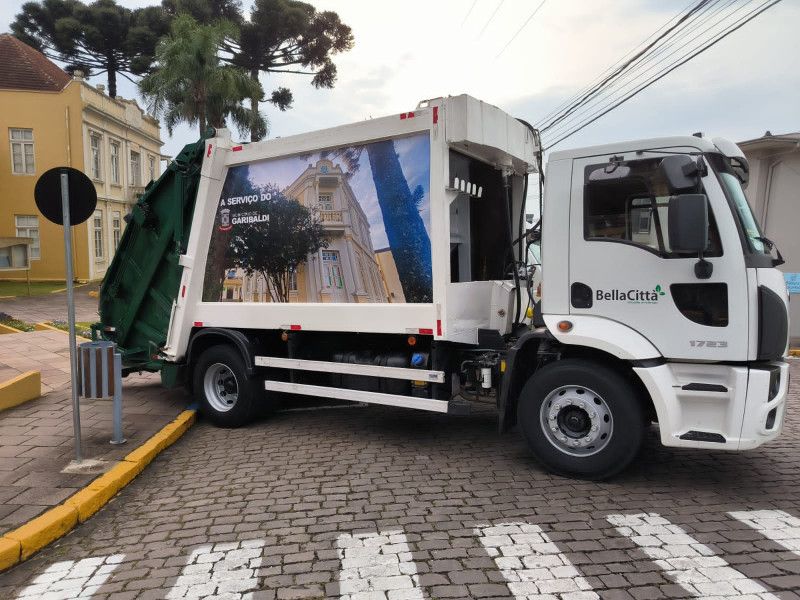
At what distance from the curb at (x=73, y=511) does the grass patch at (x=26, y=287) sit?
20.6m

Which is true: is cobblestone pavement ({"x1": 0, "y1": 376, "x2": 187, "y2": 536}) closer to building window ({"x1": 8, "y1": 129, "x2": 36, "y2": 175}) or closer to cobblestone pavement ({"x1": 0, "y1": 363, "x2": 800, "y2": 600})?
cobblestone pavement ({"x1": 0, "y1": 363, "x2": 800, "y2": 600})

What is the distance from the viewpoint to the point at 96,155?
1086 inches

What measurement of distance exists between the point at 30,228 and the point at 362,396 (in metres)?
26.0

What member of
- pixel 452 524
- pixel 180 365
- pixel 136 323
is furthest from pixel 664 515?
pixel 136 323

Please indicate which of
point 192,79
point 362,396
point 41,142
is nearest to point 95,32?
point 41,142

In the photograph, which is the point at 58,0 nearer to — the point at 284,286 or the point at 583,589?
the point at 284,286

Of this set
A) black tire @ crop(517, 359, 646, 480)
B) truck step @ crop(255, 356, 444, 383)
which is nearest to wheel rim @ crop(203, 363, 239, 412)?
truck step @ crop(255, 356, 444, 383)

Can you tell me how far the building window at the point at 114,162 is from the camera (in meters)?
29.2

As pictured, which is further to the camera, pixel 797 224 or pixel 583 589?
pixel 797 224

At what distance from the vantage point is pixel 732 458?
5.27m

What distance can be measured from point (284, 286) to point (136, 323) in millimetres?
2558

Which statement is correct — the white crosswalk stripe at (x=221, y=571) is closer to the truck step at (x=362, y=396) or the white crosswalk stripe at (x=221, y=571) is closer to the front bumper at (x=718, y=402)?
the truck step at (x=362, y=396)

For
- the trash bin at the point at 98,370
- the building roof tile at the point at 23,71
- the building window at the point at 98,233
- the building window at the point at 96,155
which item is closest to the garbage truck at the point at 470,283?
the trash bin at the point at 98,370

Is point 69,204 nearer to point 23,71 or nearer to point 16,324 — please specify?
point 16,324
